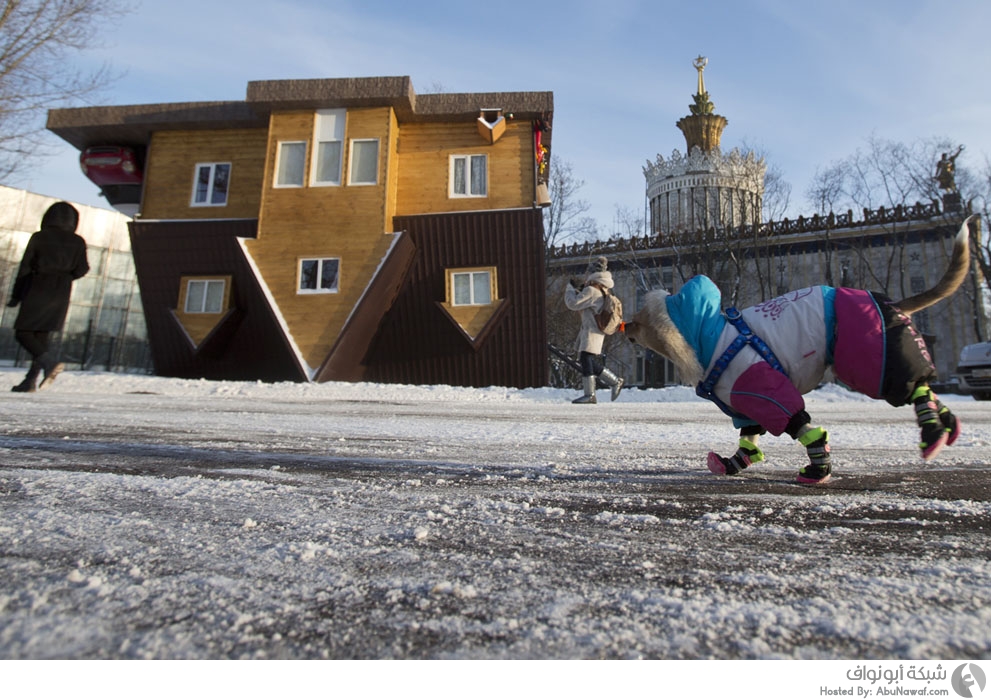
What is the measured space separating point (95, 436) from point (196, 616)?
3.49 metres

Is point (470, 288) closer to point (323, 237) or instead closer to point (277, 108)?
point (323, 237)

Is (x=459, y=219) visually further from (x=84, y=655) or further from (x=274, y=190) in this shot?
(x=84, y=655)

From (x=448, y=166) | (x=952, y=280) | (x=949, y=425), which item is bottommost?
(x=949, y=425)

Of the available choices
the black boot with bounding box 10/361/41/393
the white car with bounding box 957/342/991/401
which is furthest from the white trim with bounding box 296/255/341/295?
the white car with bounding box 957/342/991/401

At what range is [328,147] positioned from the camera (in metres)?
15.4

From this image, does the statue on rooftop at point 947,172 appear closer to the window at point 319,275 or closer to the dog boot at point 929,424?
the window at point 319,275

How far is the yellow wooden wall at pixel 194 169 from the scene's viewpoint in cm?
1653

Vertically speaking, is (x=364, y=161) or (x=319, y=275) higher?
(x=364, y=161)

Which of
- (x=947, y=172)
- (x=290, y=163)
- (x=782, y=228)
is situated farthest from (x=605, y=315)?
(x=782, y=228)

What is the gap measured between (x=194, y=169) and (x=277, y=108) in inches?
129

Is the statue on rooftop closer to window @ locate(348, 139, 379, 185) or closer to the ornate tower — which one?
the ornate tower

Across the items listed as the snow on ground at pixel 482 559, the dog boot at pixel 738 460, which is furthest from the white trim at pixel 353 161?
the dog boot at pixel 738 460

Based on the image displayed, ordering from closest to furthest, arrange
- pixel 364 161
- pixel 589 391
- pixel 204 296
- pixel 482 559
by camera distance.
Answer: pixel 482 559
pixel 589 391
pixel 364 161
pixel 204 296
